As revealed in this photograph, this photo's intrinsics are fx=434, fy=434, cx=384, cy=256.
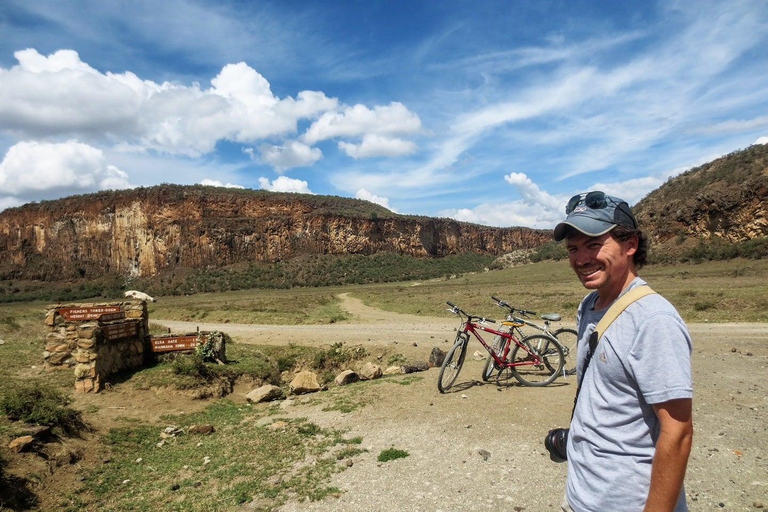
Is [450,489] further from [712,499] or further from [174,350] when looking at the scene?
[174,350]

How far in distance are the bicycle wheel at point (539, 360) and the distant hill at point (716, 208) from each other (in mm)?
37923

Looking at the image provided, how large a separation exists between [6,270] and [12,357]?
92.4 meters

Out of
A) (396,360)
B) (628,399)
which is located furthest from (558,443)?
(396,360)

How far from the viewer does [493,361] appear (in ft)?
27.3

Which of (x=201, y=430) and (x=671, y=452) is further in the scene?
(x=201, y=430)

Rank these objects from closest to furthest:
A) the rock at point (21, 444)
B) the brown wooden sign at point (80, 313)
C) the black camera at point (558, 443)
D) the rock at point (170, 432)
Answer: the black camera at point (558, 443), the rock at point (21, 444), the rock at point (170, 432), the brown wooden sign at point (80, 313)

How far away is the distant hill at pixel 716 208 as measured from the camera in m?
41.5

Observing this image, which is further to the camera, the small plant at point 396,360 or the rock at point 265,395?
the small plant at point 396,360

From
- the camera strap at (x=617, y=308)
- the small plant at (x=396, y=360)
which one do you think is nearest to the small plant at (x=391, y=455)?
the camera strap at (x=617, y=308)

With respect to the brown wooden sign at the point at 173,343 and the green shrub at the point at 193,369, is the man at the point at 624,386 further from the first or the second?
the brown wooden sign at the point at 173,343

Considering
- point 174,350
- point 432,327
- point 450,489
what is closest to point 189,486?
point 450,489

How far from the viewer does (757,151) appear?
48531 millimetres

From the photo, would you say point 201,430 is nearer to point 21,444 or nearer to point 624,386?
point 21,444

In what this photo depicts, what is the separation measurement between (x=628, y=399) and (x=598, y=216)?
0.87 meters
